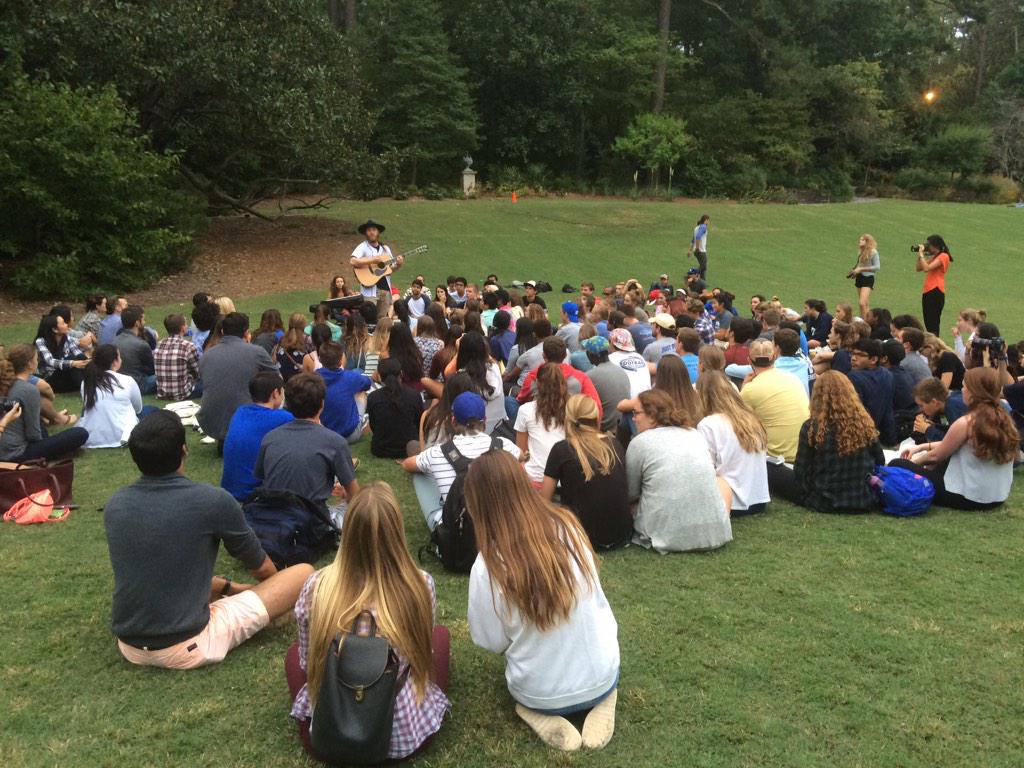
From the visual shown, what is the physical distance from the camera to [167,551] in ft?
12.3

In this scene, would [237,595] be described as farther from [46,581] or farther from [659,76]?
[659,76]

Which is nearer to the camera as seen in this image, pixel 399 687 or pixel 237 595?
pixel 399 687

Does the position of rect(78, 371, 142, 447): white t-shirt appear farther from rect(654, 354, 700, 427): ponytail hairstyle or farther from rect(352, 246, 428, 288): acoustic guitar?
rect(352, 246, 428, 288): acoustic guitar

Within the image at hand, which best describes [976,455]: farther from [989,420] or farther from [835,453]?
[835,453]

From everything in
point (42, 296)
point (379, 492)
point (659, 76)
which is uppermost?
point (659, 76)

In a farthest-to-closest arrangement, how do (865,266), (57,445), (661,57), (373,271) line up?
(661,57) → (865,266) → (373,271) → (57,445)

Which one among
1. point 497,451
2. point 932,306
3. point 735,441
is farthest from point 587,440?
point 932,306

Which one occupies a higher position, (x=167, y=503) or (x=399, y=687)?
(x=167, y=503)

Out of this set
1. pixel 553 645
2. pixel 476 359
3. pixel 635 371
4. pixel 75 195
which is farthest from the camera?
pixel 75 195

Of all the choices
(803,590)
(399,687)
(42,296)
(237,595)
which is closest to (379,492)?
(399,687)

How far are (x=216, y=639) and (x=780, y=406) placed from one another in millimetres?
4628

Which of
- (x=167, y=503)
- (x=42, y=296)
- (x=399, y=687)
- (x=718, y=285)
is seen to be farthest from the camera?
(x=718, y=285)

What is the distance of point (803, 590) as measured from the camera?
15.9 ft

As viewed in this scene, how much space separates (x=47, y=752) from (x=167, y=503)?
1.08 metres
